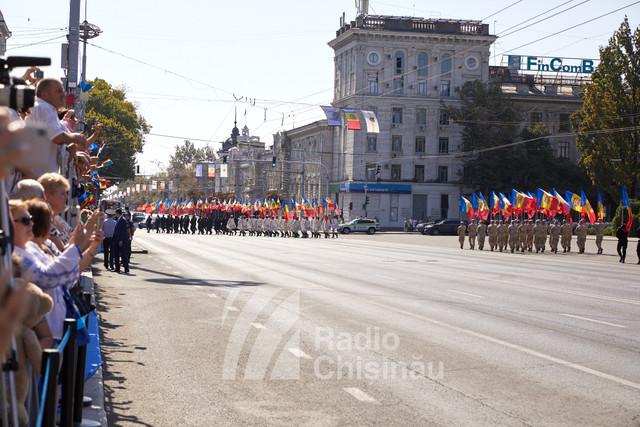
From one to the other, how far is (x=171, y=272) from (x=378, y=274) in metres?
5.84

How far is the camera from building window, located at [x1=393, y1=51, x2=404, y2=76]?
8506 cm

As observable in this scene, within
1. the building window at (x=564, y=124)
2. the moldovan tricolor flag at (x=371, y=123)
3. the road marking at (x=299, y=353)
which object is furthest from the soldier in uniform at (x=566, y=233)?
the building window at (x=564, y=124)

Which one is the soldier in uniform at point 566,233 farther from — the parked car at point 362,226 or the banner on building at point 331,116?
the parked car at point 362,226

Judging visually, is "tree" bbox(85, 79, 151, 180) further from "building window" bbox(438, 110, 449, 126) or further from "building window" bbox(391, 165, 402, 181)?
"building window" bbox(438, 110, 449, 126)

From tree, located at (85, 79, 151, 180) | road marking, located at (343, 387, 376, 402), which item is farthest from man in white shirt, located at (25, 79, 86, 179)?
tree, located at (85, 79, 151, 180)

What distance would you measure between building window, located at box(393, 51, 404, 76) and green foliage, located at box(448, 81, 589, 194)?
265 inches

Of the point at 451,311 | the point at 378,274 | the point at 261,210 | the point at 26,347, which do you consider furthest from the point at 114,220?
the point at 261,210

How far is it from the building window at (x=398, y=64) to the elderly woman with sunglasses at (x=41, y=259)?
270ft

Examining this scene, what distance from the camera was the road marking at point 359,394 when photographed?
24.0 feet

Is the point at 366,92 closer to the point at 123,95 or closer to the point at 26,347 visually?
the point at 123,95

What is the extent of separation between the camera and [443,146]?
3442 inches

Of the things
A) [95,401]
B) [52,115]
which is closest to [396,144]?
[52,115]

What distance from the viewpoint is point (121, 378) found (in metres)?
8.38

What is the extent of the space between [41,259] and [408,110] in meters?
82.8
